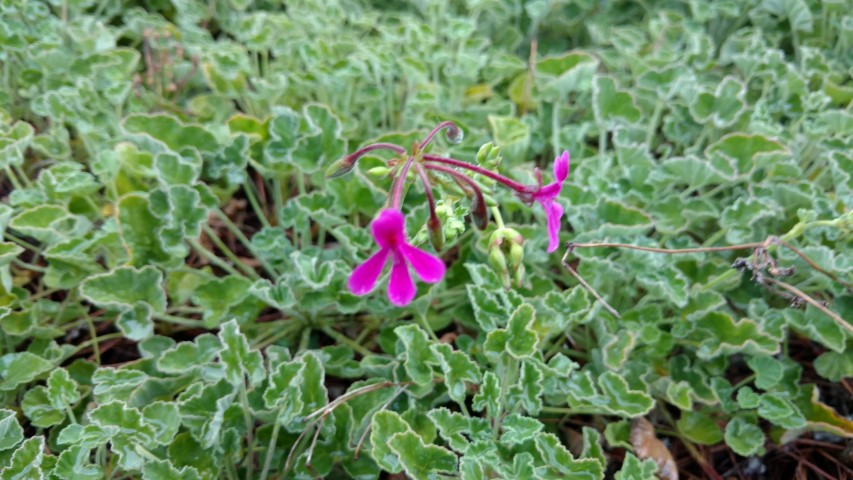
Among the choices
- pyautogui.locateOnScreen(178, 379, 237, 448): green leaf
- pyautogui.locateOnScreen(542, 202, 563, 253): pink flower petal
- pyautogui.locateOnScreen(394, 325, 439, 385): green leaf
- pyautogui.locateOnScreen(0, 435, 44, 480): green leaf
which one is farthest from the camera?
pyautogui.locateOnScreen(394, 325, 439, 385): green leaf

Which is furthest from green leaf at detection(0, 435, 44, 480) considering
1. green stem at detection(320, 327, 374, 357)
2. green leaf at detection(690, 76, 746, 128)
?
green leaf at detection(690, 76, 746, 128)

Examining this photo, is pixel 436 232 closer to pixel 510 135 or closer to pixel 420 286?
pixel 420 286

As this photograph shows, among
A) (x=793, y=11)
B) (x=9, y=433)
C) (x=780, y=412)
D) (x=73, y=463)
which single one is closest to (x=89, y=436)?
(x=73, y=463)

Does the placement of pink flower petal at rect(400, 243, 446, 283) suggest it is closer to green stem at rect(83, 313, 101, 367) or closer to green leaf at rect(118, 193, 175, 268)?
green leaf at rect(118, 193, 175, 268)

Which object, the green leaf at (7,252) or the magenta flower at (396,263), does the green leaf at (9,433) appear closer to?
the green leaf at (7,252)

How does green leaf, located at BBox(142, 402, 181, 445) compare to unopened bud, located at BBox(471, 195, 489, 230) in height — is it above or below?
below

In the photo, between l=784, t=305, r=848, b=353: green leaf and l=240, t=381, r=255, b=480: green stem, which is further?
l=784, t=305, r=848, b=353: green leaf

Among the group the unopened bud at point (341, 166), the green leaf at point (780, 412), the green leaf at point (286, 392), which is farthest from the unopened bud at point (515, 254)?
the green leaf at point (780, 412)
